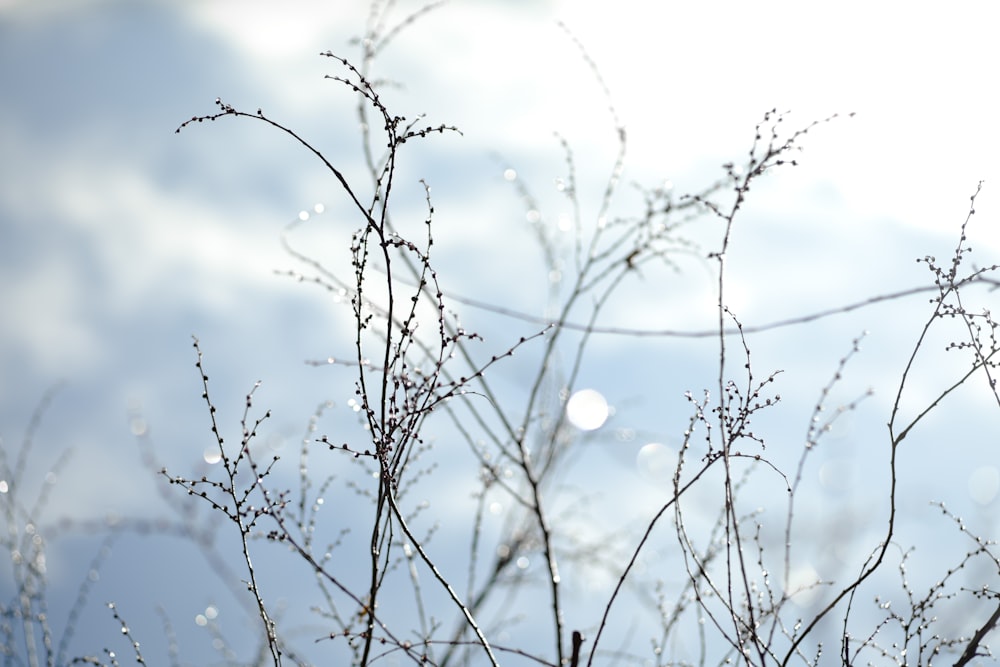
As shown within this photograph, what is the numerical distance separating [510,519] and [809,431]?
6.82ft

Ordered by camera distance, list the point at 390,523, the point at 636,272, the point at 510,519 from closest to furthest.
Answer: the point at 390,523 < the point at 636,272 < the point at 510,519

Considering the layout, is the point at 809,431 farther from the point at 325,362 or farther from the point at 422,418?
the point at 325,362

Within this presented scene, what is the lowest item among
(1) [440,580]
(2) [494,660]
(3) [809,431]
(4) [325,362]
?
(2) [494,660]

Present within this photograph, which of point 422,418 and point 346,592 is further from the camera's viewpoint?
point 346,592

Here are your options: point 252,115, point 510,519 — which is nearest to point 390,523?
point 252,115

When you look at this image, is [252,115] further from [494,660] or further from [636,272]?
[636,272]

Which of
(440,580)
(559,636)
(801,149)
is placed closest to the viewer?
(440,580)

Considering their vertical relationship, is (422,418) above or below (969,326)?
below

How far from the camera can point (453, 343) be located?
2109 mm

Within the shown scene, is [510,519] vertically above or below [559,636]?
above

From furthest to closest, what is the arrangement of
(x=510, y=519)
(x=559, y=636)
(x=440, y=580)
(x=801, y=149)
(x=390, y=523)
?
(x=510, y=519), (x=559, y=636), (x=801, y=149), (x=390, y=523), (x=440, y=580)

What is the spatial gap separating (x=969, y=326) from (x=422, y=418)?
1442 mm

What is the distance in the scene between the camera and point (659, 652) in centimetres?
276

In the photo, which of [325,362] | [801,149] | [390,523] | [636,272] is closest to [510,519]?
[636,272]
